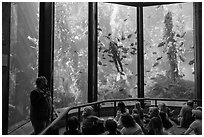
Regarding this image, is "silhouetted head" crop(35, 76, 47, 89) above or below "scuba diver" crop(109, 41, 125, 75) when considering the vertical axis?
below

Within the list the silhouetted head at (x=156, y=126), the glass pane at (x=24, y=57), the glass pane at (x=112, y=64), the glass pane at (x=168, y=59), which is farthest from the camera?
the glass pane at (x=112, y=64)

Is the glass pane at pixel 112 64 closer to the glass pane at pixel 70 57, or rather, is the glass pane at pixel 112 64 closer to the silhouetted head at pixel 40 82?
the glass pane at pixel 70 57

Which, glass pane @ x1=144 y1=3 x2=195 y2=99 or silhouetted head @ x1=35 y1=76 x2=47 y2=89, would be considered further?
glass pane @ x1=144 y1=3 x2=195 y2=99

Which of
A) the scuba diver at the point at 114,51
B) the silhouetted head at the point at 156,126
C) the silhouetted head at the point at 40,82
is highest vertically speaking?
the scuba diver at the point at 114,51

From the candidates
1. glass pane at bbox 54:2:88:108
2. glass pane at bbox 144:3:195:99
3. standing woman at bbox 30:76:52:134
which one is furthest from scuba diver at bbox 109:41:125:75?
standing woman at bbox 30:76:52:134

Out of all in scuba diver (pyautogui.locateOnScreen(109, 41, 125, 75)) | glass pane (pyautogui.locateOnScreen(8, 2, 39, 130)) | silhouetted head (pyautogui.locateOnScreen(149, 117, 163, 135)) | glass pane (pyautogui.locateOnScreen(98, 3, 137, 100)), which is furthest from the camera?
glass pane (pyautogui.locateOnScreen(98, 3, 137, 100))

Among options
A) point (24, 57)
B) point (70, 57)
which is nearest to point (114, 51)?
point (70, 57)

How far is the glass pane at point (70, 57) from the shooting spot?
12453 millimetres

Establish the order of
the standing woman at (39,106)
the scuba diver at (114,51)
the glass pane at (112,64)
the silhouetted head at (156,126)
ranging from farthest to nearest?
1. the glass pane at (112,64)
2. the scuba diver at (114,51)
3. the standing woman at (39,106)
4. the silhouetted head at (156,126)

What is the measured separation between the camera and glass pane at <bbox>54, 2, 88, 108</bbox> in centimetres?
1245

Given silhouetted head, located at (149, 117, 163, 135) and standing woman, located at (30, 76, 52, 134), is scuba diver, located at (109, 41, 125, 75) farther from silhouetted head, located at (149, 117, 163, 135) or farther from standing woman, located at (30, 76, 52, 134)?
silhouetted head, located at (149, 117, 163, 135)

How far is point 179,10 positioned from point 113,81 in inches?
338

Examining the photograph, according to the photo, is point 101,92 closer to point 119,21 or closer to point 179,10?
point 119,21

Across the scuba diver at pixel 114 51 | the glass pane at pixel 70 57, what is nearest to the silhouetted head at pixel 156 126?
the scuba diver at pixel 114 51
